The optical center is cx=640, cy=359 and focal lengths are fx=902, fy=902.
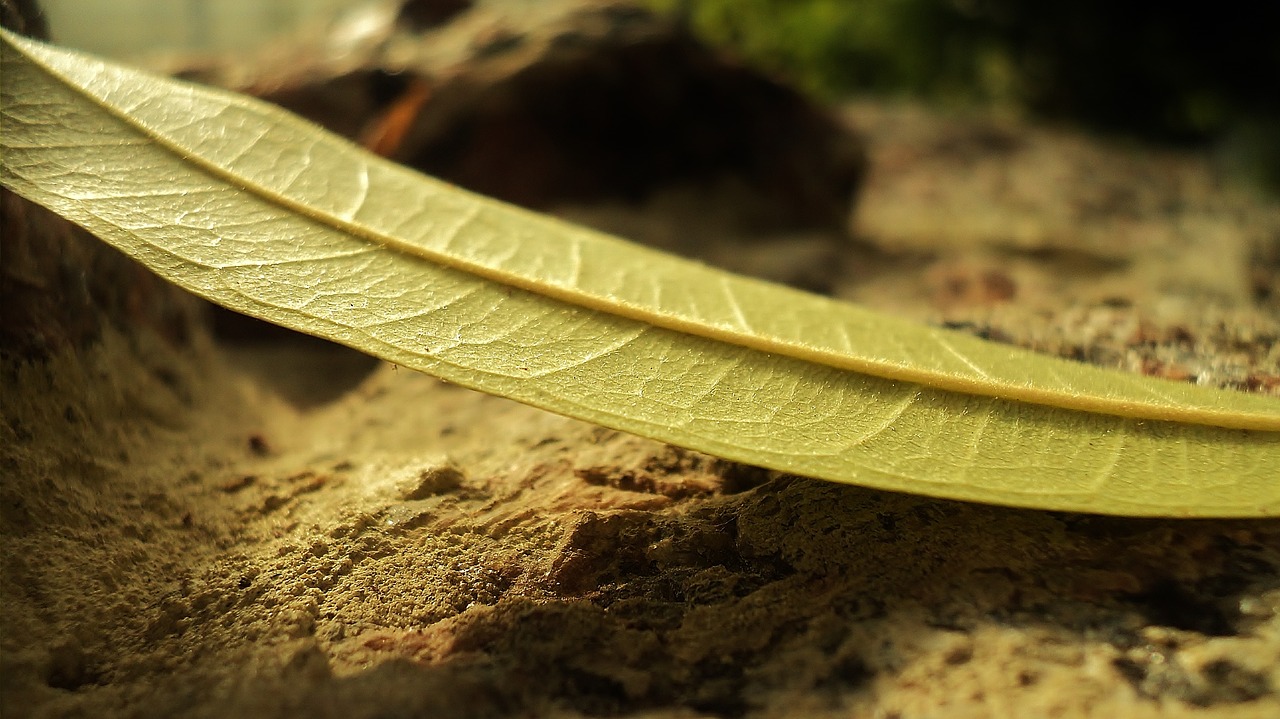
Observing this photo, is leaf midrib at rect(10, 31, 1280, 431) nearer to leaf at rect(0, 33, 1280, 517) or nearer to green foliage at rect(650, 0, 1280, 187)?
leaf at rect(0, 33, 1280, 517)

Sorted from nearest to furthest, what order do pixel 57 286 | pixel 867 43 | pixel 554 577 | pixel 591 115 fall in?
1. pixel 554 577
2. pixel 57 286
3. pixel 591 115
4. pixel 867 43

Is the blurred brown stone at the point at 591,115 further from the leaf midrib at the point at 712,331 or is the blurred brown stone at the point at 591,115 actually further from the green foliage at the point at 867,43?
the green foliage at the point at 867,43

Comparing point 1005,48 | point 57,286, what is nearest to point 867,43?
point 1005,48

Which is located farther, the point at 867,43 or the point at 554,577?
the point at 867,43

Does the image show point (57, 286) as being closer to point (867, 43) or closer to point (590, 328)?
point (590, 328)

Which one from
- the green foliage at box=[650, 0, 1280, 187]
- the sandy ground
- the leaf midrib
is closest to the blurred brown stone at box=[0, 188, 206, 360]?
the sandy ground
